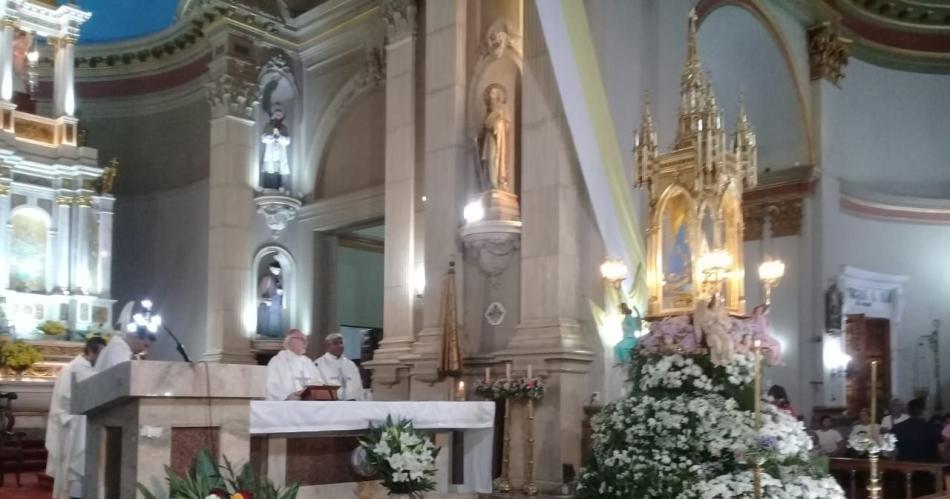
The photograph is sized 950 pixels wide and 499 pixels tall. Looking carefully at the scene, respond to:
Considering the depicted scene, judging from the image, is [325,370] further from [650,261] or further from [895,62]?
[895,62]

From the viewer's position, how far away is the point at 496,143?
1132cm

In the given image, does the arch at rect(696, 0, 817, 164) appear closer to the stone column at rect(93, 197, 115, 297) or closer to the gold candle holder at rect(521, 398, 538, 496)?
the gold candle holder at rect(521, 398, 538, 496)

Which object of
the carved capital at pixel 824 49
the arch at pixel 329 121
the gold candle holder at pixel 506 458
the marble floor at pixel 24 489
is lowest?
the marble floor at pixel 24 489

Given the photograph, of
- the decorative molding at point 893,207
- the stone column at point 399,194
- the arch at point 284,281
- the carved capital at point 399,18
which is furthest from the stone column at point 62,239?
the decorative molding at point 893,207

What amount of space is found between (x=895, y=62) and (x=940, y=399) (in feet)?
20.6

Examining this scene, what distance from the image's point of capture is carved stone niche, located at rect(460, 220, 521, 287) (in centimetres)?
1103

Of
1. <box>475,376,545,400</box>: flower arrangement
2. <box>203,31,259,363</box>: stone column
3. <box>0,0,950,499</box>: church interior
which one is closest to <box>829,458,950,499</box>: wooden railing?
<box>0,0,950,499</box>: church interior

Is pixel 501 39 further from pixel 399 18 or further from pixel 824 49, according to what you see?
pixel 824 49

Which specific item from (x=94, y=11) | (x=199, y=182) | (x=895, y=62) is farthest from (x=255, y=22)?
(x=895, y=62)

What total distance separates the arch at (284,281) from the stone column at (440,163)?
17.2ft

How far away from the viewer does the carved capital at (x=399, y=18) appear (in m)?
13.1

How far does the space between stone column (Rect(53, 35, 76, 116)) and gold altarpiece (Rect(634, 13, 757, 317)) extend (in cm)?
1182

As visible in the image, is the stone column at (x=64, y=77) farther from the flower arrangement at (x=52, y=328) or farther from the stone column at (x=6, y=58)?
the flower arrangement at (x=52, y=328)

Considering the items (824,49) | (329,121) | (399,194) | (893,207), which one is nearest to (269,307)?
(329,121)
